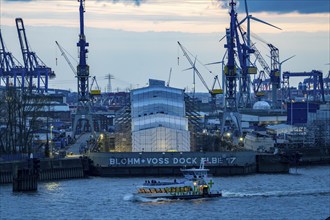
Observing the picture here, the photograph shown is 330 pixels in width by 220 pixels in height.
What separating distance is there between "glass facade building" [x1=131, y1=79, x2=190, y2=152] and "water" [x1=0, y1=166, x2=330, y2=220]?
9889 mm

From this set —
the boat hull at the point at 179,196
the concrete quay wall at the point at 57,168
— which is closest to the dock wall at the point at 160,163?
the concrete quay wall at the point at 57,168

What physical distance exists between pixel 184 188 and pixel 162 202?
5.50 ft

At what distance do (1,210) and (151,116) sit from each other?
93.0ft

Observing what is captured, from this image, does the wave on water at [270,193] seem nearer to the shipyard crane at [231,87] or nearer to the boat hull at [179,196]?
the boat hull at [179,196]

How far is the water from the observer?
163ft

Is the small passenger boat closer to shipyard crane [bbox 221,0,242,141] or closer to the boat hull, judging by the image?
the boat hull

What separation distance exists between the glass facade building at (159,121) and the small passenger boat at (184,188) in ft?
57.9

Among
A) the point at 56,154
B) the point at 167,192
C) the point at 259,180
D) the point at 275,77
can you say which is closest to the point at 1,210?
the point at 167,192

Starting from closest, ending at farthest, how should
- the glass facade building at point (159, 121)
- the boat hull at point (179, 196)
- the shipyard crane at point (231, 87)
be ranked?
1. the boat hull at point (179, 196)
2. the glass facade building at point (159, 121)
3. the shipyard crane at point (231, 87)

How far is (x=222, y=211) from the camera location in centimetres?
5097

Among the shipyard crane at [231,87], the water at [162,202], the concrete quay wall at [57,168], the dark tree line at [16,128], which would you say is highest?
the shipyard crane at [231,87]

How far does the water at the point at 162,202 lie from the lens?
4969 centimetres

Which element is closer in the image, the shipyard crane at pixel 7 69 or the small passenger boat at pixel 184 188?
the small passenger boat at pixel 184 188

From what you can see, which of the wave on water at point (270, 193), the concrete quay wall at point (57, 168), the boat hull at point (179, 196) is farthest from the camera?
the concrete quay wall at point (57, 168)
